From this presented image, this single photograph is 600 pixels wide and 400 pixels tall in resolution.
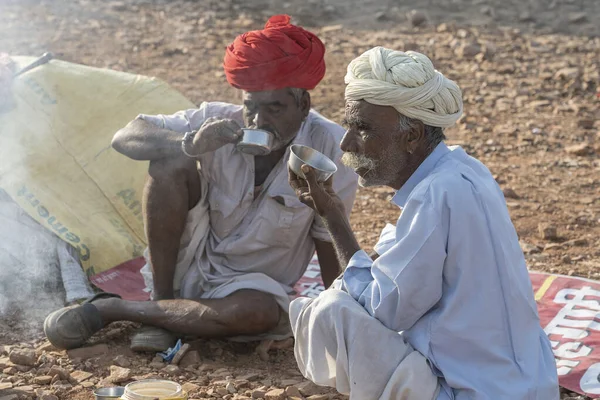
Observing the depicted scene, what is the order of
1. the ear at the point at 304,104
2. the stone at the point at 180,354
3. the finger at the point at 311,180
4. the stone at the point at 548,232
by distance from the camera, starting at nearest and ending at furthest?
the finger at the point at 311,180
the stone at the point at 180,354
the ear at the point at 304,104
the stone at the point at 548,232

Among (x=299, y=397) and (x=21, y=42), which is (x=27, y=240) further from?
(x=21, y=42)

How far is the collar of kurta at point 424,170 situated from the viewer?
279 centimetres

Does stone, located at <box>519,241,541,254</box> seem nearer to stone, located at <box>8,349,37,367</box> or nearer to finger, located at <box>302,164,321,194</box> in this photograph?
finger, located at <box>302,164,321,194</box>

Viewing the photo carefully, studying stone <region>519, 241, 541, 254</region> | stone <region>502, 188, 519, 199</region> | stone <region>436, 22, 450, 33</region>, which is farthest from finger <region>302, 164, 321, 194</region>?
stone <region>436, 22, 450, 33</region>

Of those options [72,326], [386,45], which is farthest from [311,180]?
[386,45]

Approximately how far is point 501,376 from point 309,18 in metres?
7.00

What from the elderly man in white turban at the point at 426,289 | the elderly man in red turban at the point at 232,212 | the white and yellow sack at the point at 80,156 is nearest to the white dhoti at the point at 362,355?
the elderly man in white turban at the point at 426,289

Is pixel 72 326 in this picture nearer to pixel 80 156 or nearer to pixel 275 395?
pixel 275 395

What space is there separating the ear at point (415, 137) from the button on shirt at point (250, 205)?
1.06 meters

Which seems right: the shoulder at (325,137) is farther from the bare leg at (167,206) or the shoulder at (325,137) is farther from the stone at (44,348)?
the stone at (44,348)

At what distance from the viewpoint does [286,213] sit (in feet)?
12.9

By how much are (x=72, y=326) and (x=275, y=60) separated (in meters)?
1.29

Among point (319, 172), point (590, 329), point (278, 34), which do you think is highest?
point (278, 34)

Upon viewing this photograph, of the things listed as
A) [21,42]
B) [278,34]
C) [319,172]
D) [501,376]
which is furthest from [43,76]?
[21,42]
